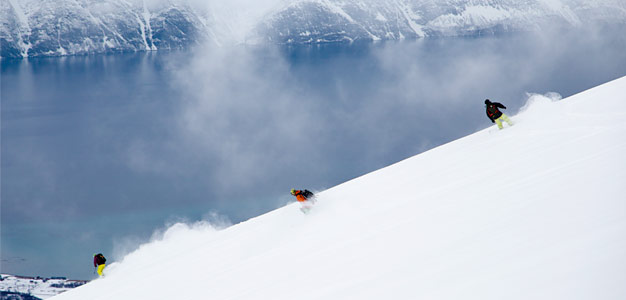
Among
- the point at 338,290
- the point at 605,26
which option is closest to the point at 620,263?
the point at 338,290

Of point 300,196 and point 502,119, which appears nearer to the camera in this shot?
point 300,196

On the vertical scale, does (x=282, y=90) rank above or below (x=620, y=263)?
above

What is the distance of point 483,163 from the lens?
9.78 metres

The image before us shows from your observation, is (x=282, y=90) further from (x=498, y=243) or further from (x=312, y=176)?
(x=498, y=243)

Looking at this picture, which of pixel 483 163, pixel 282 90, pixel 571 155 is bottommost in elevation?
pixel 571 155

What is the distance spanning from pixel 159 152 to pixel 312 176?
29.7m

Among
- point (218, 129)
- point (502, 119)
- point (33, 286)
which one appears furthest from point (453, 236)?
point (218, 129)

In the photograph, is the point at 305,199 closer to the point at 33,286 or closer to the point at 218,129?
the point at 33,286

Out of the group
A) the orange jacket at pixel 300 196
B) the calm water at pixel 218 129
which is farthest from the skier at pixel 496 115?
the calm water at pixel 218 129

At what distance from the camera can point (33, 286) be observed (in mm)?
38562

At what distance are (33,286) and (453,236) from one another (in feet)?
145

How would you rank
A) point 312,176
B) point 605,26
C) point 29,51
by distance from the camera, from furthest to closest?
1. point 29,51
2. point 605,26
3. point 312,176

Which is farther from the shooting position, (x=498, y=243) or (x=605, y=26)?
(x=605, y=26)

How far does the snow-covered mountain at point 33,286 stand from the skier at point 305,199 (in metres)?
33.4
